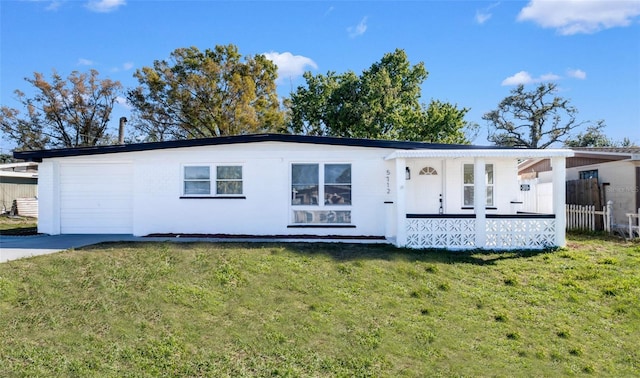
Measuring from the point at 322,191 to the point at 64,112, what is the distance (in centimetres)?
2663

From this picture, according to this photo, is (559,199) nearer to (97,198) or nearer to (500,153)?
(500,153)

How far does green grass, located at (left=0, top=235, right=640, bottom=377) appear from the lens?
17.5 ft

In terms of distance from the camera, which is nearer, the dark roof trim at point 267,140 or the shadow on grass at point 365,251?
the shadow on grass at point 365,251

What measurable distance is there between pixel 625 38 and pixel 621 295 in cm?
1792

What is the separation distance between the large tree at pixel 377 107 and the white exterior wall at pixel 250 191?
15.0 m

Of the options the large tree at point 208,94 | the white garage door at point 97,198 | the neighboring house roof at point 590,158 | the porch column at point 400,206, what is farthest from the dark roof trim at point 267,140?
the large tree at point 208,94

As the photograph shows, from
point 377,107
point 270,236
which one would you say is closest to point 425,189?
point 270,236

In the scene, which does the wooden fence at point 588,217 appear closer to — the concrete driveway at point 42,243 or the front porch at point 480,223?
the front porch at point 480,223

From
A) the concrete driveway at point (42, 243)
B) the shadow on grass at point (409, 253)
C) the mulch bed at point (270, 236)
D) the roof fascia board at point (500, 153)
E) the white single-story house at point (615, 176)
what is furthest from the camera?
the white single-story house at point (615, 176)

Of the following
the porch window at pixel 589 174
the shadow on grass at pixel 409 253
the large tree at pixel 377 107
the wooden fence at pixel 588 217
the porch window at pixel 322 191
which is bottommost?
the shadow on grass at pixel 409 253

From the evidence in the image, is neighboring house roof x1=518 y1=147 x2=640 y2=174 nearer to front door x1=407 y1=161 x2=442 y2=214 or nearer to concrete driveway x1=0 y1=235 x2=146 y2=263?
front door x1=407 y1=161 x2=442 y2=214

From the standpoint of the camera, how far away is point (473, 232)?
33.9 feet

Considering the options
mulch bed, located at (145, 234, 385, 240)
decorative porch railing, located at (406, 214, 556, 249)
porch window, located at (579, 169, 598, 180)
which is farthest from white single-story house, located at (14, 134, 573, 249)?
porch window, located at (579, 169, 598, 180)

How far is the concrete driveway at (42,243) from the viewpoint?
368 inches
